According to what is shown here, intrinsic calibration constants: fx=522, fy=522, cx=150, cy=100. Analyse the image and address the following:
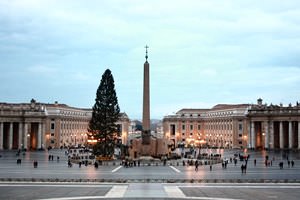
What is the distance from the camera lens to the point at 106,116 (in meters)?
86.7

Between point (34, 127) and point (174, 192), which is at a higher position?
point (34, 127)

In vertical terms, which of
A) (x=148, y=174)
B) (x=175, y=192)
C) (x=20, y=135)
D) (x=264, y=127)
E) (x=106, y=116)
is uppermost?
(x=106, y=116)

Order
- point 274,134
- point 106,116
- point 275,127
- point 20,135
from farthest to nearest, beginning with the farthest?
point 275,127
point 274,134
point 20,135
point 106,116

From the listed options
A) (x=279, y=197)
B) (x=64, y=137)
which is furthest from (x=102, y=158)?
(x=64, y=137)

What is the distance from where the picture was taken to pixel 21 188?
36.5m

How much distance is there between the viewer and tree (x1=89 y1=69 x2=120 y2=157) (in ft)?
281

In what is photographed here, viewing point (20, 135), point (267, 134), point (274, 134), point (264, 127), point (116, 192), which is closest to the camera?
point (116, 192)

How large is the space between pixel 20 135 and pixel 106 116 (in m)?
59.6

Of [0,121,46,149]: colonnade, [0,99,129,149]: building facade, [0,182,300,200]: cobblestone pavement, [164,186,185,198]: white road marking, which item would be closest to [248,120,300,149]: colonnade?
[0,99,129,149]: building facade

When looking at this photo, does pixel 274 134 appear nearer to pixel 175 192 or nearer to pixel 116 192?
pixel 175 192

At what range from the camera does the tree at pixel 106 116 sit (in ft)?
281

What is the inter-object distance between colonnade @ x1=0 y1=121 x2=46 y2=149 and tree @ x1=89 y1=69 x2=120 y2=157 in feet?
178

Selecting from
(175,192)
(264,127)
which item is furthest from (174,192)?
(264,127)

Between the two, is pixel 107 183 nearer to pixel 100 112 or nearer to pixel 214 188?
pixel 214 188
